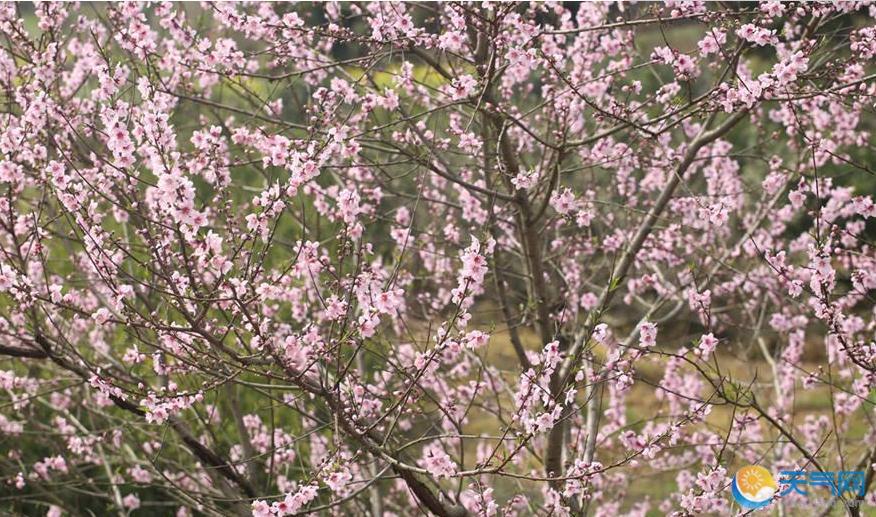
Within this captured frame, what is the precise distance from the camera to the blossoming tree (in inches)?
123

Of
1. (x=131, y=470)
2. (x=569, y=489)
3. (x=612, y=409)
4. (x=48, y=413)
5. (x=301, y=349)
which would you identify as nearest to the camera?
(x=569, y=489)

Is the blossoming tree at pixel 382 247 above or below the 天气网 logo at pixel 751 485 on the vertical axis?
above

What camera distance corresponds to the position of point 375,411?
441 cm

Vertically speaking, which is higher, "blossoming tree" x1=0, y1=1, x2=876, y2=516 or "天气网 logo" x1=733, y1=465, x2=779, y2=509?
"blossoming tree" x1=0, y1=1, x2=876, y2=516

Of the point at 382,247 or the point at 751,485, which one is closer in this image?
the point at 751,485

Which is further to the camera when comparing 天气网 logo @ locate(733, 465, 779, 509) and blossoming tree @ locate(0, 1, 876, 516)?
天气网 logo @ locate(733, 465, 779, 509)

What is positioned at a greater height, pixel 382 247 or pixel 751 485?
pixel 382 247

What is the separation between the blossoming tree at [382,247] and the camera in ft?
10.2

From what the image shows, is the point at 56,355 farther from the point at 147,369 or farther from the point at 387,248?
the point at 387,248

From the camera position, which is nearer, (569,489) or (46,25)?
(569,489)

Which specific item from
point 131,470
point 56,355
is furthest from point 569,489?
point 131,470

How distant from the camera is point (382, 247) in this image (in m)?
7.26

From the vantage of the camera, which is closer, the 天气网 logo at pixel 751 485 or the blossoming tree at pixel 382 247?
the blossoming tree at pixel 382 247

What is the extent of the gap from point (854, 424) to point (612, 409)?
4293 millimetres
